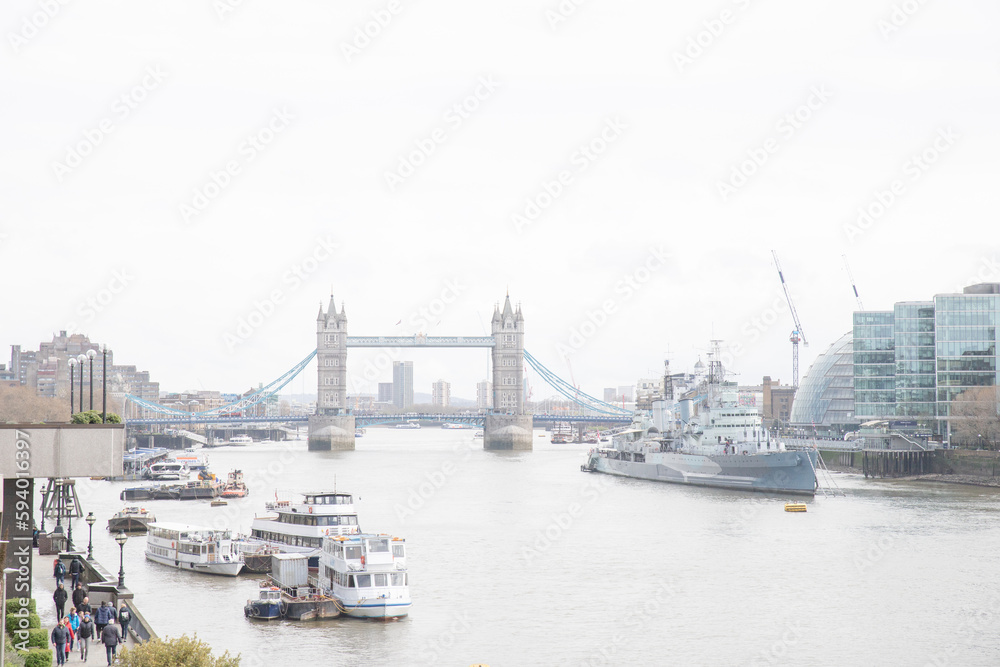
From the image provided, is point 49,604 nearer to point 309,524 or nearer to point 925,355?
point 309,524

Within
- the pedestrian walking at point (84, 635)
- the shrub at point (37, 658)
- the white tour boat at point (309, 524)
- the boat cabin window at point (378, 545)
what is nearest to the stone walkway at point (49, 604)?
the pedestrian walking at point (84, 635)

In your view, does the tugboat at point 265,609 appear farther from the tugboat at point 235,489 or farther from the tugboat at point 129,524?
the tugboat at point 235,489

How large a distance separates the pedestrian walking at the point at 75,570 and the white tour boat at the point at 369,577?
6.22 meters

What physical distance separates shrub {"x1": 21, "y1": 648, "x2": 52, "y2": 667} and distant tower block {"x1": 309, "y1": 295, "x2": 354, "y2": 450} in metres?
117

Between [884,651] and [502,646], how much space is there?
8404 mm

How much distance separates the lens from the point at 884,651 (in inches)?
992

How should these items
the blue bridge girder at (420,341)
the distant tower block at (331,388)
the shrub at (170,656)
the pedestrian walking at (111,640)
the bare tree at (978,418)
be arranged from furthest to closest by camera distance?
1. the blue bridge girder at (420,341)
2. the distant tower block at (331,388)
3. the bare tree at (978,418)
4. the pedestrian walking at (111,640)
5. the shrub at (170,656)

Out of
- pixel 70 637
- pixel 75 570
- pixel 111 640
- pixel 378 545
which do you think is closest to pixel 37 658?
pixel 111 640

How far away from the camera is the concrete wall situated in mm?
18188

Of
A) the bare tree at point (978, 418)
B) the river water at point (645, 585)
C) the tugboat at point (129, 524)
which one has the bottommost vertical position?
the river water at point (645, 585)

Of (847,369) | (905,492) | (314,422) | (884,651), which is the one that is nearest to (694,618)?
(884,651)

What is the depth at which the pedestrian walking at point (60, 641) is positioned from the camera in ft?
61.7

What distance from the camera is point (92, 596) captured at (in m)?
26.2

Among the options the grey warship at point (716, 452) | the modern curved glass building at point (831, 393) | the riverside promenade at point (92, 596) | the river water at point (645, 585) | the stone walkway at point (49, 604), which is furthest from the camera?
the modern curved glass building at point (831, 393)
